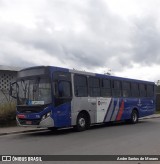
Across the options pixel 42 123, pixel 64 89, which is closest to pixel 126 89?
pixel 64 89

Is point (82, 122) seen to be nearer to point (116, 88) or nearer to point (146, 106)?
point (116, 88)

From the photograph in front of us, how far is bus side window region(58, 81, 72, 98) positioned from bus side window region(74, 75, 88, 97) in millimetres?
612

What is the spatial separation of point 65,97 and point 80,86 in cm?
159

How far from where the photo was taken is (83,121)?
1841cm

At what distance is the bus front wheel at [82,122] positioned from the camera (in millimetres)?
17903

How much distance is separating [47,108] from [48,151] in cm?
484

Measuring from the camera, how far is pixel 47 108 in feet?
52.5

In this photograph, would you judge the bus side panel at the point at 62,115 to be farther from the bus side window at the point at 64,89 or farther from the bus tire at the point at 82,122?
the bus tire at the point at 82,122

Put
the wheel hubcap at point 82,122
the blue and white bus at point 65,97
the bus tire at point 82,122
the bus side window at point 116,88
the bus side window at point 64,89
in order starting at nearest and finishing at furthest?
the blue and white bus at point 65,97 → the bus side window at point 64,89 → the bus tire at point 82,122 → the wheel hubcap at point 82,122 → the bus side window at point 116,88

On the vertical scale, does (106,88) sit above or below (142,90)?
below

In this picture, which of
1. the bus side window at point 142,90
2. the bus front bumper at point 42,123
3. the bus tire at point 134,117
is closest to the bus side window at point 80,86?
the bus front bumper at point 42,123

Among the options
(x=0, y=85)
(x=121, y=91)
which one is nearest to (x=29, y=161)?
(x=121, y=91)

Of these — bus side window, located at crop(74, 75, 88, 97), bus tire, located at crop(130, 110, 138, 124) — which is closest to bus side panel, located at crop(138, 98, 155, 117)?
bus tire, located at crop(130, 110, 138, 124)

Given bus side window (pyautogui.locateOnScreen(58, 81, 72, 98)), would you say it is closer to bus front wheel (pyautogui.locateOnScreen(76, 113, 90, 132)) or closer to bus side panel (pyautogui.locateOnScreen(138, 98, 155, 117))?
bus front wheel (pyautogui.locateOnScreen(76, 113, 90, 132))
